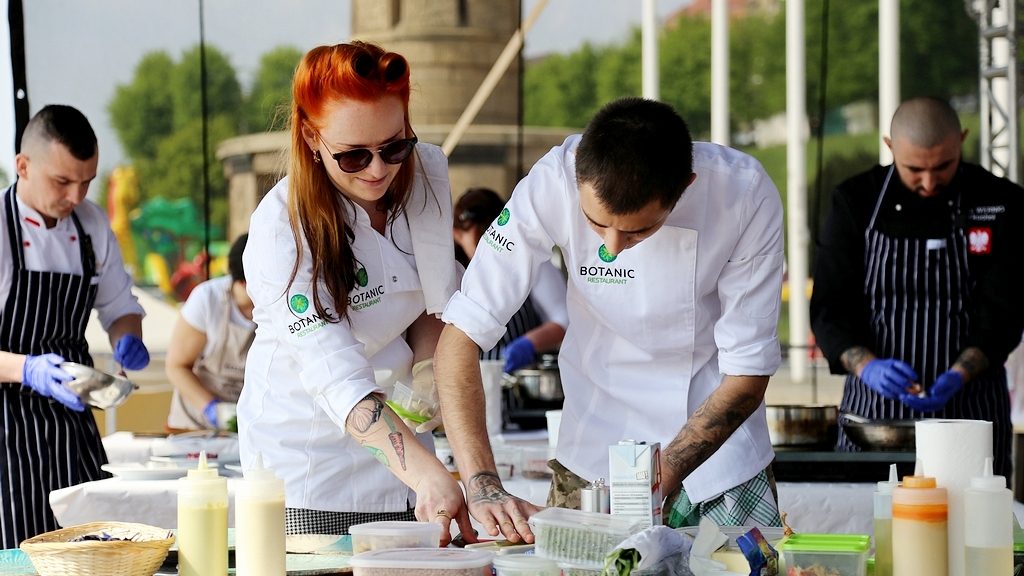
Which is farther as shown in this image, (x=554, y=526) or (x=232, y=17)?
(x=232, y=17)

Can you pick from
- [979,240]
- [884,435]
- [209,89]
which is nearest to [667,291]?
[884,435]

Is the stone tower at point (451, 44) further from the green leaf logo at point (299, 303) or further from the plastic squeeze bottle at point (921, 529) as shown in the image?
the plastic squeeze bottle at point (921, 529)

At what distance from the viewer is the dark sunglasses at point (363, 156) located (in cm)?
211

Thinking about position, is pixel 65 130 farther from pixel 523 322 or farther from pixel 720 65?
pixel 720 65

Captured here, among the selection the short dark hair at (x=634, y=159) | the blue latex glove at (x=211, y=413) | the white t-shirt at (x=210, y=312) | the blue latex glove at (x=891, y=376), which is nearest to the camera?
the short dark hair at (x=634, y=159)

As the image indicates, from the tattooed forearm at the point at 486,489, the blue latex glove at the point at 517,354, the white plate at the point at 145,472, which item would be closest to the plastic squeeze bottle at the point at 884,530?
the tattooed forearm at the point at 486,489

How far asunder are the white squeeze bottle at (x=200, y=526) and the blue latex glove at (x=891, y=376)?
2534 millimetres

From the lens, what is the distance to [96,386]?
3.39 meters

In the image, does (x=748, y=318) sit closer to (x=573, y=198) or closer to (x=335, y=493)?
(x=573, y=198)

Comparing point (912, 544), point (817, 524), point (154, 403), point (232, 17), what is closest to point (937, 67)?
point (232, 17)

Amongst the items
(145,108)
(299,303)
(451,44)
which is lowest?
(299,303)

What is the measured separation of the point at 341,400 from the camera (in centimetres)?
206

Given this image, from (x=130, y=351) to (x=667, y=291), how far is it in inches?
83.1

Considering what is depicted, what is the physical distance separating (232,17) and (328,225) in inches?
469
